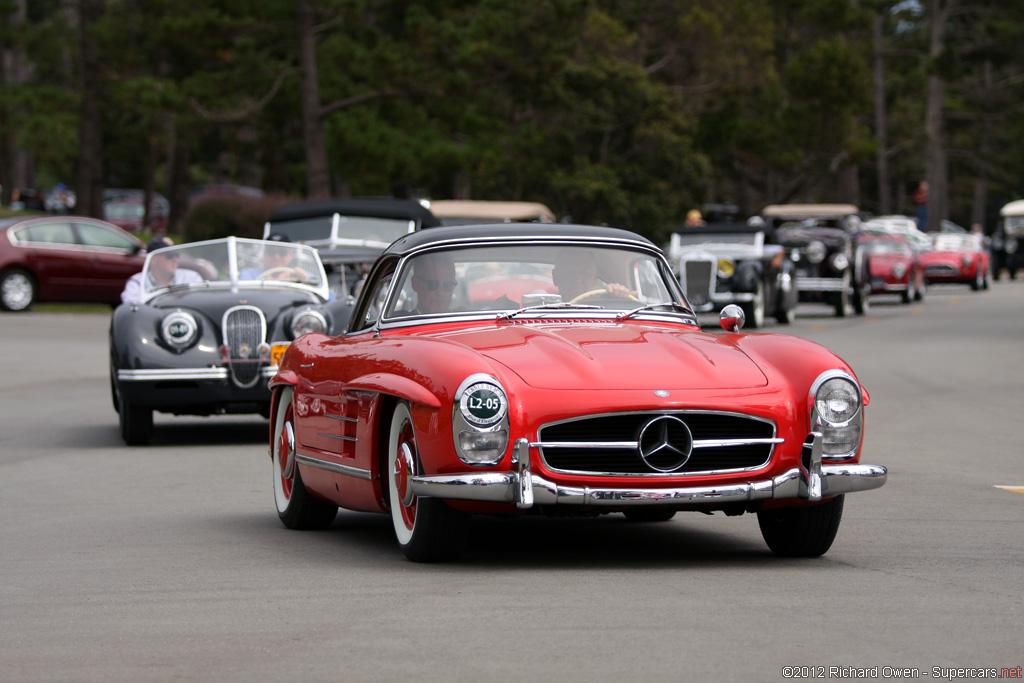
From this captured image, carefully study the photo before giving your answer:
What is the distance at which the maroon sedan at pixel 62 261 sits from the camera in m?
30.0

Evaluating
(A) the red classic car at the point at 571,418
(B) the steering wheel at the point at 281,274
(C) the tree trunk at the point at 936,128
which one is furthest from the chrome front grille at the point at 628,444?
(C) the tree trunk at the point at 936,128

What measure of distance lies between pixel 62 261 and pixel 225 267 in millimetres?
16996

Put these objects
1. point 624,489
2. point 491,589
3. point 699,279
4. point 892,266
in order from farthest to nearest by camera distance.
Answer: point 892,266 < point 699,279 < point 624,489 < point 491,589

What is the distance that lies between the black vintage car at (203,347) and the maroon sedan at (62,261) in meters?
17.1

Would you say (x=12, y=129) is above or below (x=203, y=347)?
above

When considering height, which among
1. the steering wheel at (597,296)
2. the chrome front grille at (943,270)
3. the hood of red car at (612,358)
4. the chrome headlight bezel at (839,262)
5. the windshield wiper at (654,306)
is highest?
the steering wheel at (597,296)

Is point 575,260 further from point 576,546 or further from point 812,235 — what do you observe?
point 812,235

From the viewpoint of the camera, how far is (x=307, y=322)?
41.9ft

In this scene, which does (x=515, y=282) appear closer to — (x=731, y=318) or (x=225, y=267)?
(x=731, y=318)

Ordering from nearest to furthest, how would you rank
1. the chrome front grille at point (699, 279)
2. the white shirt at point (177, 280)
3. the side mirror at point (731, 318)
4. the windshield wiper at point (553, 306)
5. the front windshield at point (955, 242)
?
the windshield wiper at point (553, 306)
the side mirror at point (731, 318)
the white shirt at point (177, 280)
the chrome front grille at point (699, 279)
the front windshield at point (955, 242)

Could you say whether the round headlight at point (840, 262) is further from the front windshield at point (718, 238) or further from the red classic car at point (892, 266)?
the red classic car at point (892, 266)

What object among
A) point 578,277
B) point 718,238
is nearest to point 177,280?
point 578,277

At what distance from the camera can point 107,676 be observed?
193 inches

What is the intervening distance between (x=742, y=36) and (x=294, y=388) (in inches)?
2172
